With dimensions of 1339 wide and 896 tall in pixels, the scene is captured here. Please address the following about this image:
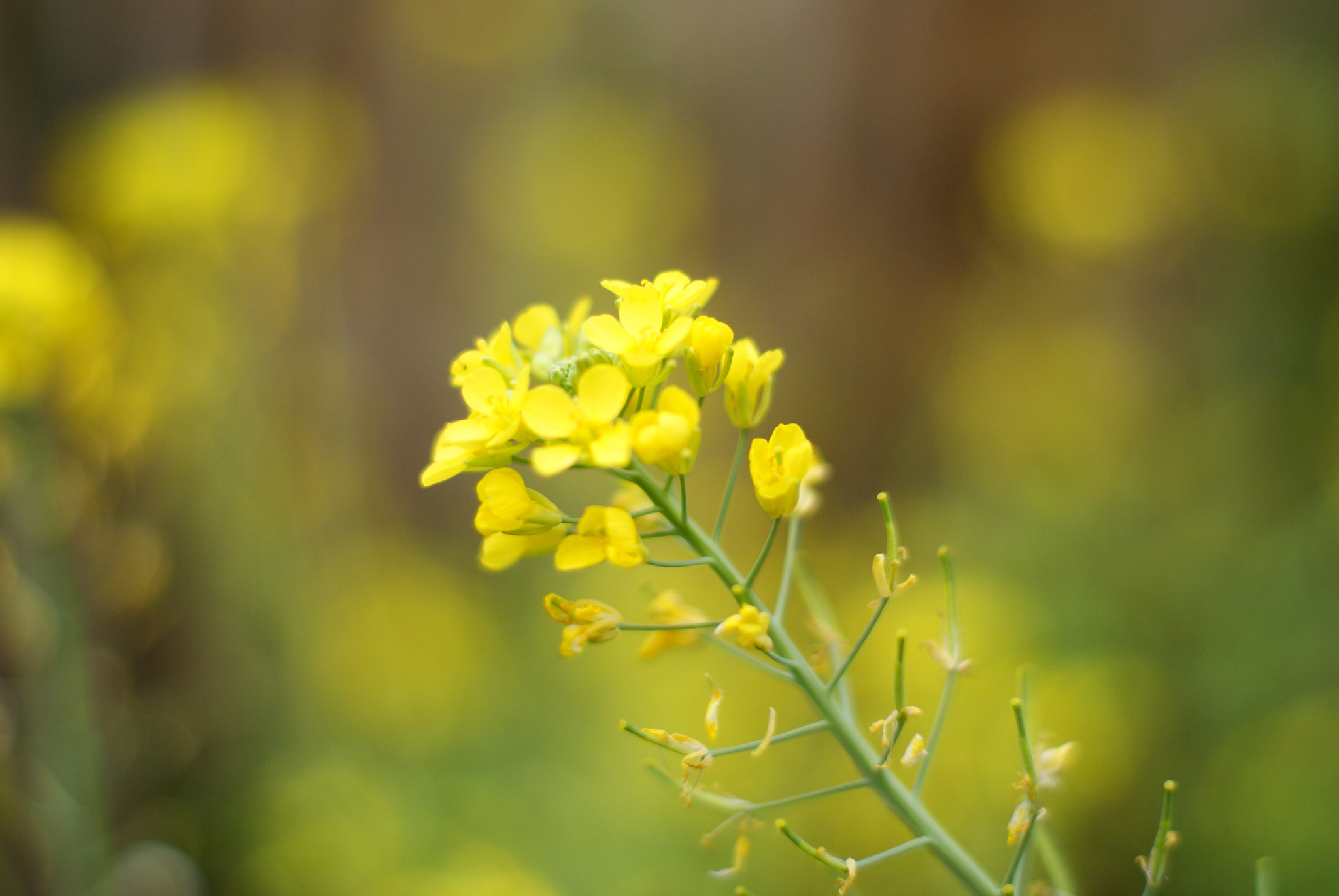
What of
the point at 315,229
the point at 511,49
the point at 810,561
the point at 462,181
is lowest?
the point at 810,561

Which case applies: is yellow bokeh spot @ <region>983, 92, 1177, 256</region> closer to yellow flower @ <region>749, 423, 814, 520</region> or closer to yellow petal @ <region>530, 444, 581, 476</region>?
yellow flower @ <region>749, 423, 814, 520</region>

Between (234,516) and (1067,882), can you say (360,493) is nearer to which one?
(234,516)

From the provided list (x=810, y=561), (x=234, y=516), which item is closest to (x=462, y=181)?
(x=234, y=516)

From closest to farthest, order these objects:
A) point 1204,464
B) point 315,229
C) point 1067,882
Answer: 1. point 1067,882
2. point 1204,464
3. point 315,229

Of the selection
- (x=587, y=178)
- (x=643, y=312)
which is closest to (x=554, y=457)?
(x=643, y=312)

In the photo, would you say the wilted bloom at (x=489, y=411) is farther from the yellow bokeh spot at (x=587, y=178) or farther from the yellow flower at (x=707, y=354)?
the yellow bokeh spot at (x=587, y=178)

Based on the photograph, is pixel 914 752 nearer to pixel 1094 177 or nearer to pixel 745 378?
pixel 745 378

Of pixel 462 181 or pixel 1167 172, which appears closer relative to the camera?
pixel 1167 172
